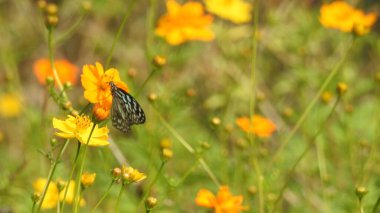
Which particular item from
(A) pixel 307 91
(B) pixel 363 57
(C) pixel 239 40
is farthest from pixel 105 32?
(B) pixel 363 57

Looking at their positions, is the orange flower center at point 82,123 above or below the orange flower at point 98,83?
below

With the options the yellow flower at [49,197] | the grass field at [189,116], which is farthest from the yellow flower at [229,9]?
the yellow flower at [49,197]

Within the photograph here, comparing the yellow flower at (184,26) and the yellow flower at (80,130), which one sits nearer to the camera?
the yellow flower at (80,130)

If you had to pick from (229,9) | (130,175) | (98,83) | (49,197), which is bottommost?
(49,197)

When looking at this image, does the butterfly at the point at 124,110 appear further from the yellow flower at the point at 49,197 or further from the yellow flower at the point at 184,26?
the yellow flower at the point at 184,26

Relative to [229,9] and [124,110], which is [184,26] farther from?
[124,110]

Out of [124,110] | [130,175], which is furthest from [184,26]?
[130,175]

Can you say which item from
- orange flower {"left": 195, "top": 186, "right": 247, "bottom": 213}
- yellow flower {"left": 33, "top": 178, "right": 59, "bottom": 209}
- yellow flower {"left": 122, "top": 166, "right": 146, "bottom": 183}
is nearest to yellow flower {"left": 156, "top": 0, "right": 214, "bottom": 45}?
yellow flower {"left": 33, "top": 178, "right": 59, "bottom": 209}

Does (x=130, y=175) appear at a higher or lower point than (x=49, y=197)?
higher

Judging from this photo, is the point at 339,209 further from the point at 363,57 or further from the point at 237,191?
the point at 363,57
